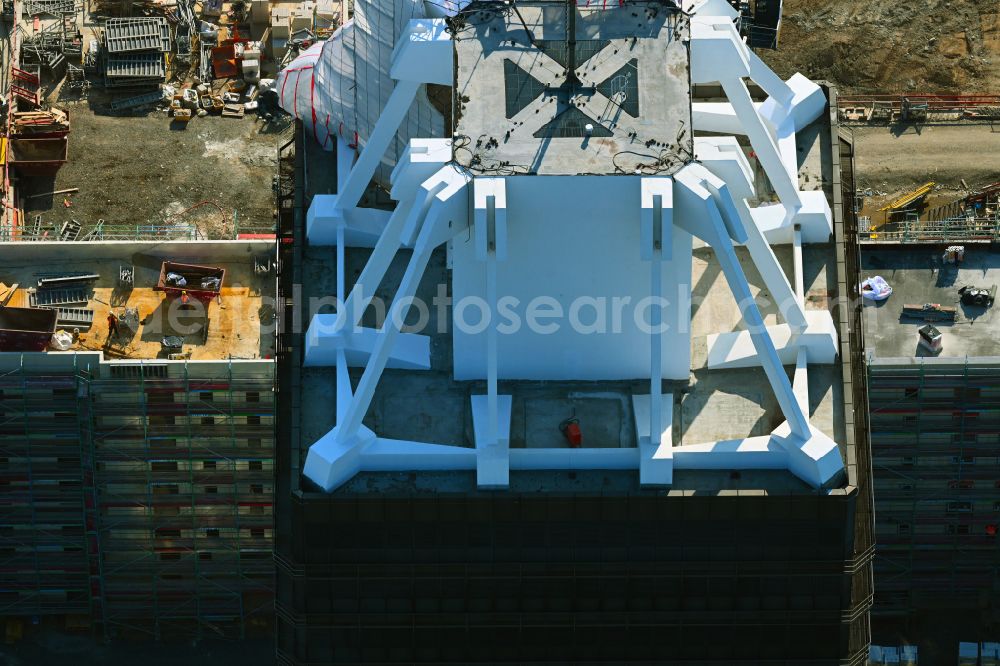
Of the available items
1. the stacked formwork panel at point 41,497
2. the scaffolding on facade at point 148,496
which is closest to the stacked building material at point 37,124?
the stacked formwork panel at point 41,497

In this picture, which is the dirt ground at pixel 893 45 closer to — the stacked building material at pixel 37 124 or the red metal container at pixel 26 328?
the stacked building material at pixel 37 124

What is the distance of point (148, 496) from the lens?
515 feet

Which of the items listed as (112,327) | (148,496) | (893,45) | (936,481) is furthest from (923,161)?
(148,496)

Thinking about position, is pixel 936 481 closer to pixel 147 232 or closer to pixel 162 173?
pixel 147 232

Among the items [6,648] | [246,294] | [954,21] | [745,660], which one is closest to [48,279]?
[246,294]

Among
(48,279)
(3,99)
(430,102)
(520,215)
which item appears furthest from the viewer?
(3,99)

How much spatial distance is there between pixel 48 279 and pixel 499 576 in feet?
122

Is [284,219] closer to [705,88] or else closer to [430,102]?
[430,102]

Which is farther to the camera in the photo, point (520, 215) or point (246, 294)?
point (246, 294)

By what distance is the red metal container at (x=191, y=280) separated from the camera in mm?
155750

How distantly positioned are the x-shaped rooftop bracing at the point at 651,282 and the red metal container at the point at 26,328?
21985 mm

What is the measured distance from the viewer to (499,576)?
134000mm

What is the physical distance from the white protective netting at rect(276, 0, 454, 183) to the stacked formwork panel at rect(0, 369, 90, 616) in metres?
21.6

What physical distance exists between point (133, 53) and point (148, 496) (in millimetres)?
42605
